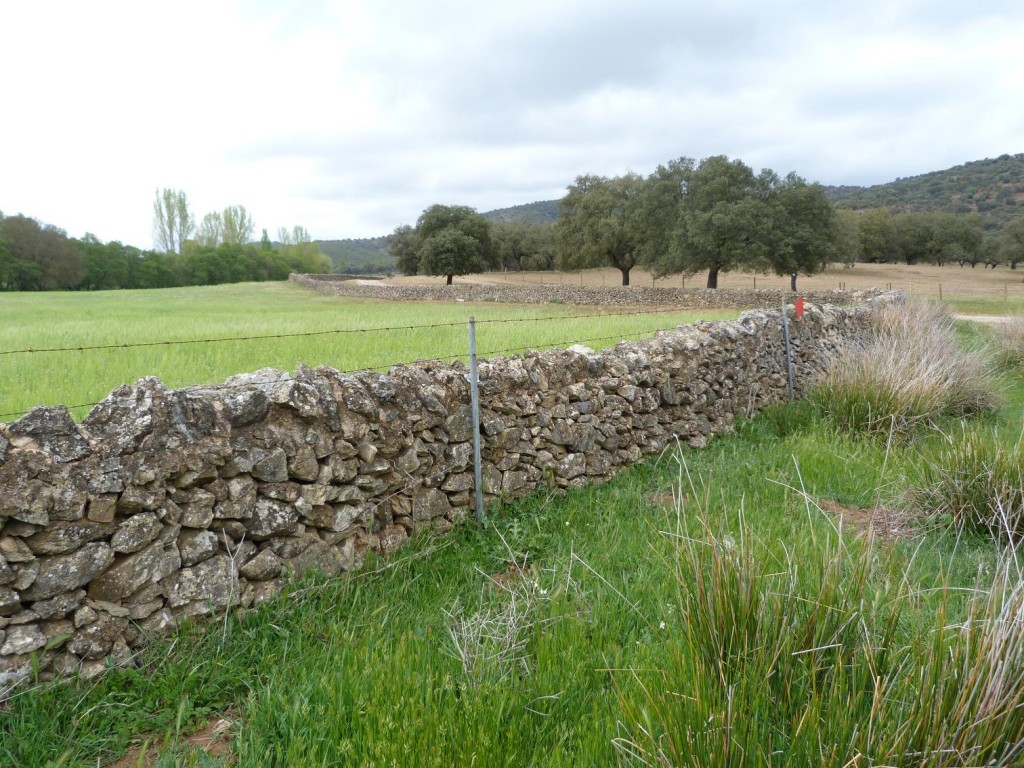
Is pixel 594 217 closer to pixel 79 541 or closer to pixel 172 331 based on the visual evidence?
pixel 172 331

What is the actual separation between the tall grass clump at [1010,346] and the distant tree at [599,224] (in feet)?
84.3

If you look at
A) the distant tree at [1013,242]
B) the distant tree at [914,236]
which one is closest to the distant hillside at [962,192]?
the distant tree at [914,236]

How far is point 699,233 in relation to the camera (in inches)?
1268

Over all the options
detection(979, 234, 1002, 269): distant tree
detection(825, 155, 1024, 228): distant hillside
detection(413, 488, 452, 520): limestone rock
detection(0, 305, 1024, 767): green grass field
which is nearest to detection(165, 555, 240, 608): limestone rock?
detection(0, 305, 1024, 767): green grass field

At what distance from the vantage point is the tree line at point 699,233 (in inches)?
1259

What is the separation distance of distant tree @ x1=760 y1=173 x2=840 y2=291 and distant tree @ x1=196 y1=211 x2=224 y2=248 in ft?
253

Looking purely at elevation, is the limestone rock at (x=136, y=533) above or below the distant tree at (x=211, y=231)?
below

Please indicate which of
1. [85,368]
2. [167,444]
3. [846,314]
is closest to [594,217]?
[846,314]

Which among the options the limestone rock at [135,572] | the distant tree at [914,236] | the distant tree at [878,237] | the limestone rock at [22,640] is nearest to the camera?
the limestone rock at [22,640]

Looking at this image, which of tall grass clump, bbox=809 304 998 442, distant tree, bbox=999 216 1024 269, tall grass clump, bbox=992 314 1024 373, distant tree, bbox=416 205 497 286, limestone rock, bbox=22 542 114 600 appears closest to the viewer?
limestone rock, bbox=22 542 114 600

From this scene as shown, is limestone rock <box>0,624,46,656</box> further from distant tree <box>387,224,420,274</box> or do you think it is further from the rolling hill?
the rolling hill

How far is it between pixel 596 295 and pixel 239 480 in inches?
1186

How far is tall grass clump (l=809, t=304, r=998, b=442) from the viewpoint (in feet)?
26.3

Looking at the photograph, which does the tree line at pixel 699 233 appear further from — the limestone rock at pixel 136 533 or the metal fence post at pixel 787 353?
the limestone rock at pixel 136 533
